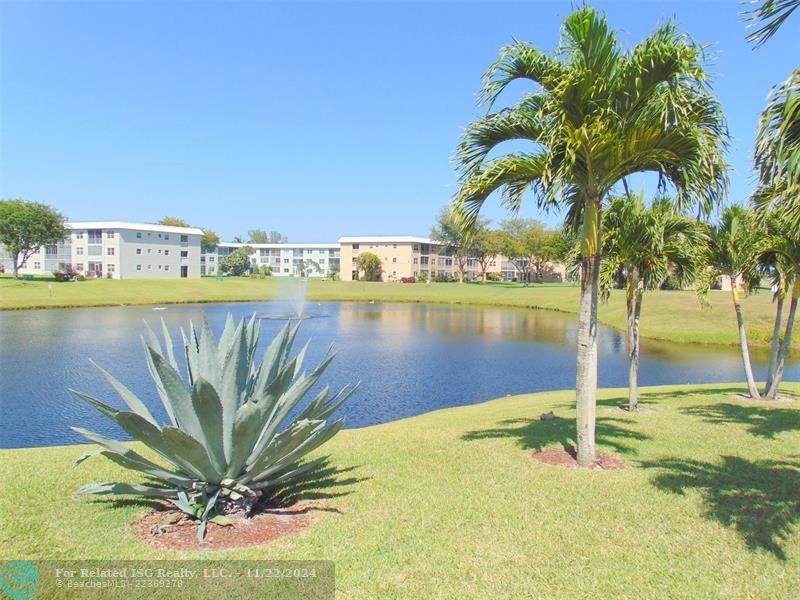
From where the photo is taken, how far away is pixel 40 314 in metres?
49.5

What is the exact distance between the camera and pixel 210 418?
5.64 metres

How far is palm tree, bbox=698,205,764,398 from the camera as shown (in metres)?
14.9

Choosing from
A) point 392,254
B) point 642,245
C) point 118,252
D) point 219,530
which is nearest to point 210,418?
point 219,530

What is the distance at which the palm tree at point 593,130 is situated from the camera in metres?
7.61

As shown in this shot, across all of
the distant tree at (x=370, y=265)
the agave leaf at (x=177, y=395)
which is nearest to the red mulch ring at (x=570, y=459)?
the agave leaf at (x=177, y=395)

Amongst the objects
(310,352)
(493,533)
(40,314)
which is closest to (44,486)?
(493,533)

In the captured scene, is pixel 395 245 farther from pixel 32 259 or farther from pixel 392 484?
pixel 392 484

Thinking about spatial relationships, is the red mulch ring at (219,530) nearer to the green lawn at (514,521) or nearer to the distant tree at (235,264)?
the green lawn at (514,521)

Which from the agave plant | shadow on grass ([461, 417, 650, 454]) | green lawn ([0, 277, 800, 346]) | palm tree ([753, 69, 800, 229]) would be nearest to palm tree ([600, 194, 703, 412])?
shadow on grass ([461, 417, 650, 454])

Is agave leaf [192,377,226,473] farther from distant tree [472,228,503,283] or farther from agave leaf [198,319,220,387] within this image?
distant tree [472,228,503,283]

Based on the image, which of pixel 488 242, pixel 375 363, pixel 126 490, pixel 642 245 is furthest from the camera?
pixel 488 242

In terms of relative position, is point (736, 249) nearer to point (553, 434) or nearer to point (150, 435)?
point (553, 434)

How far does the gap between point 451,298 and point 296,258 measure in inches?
2994

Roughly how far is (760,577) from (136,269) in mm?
100012
